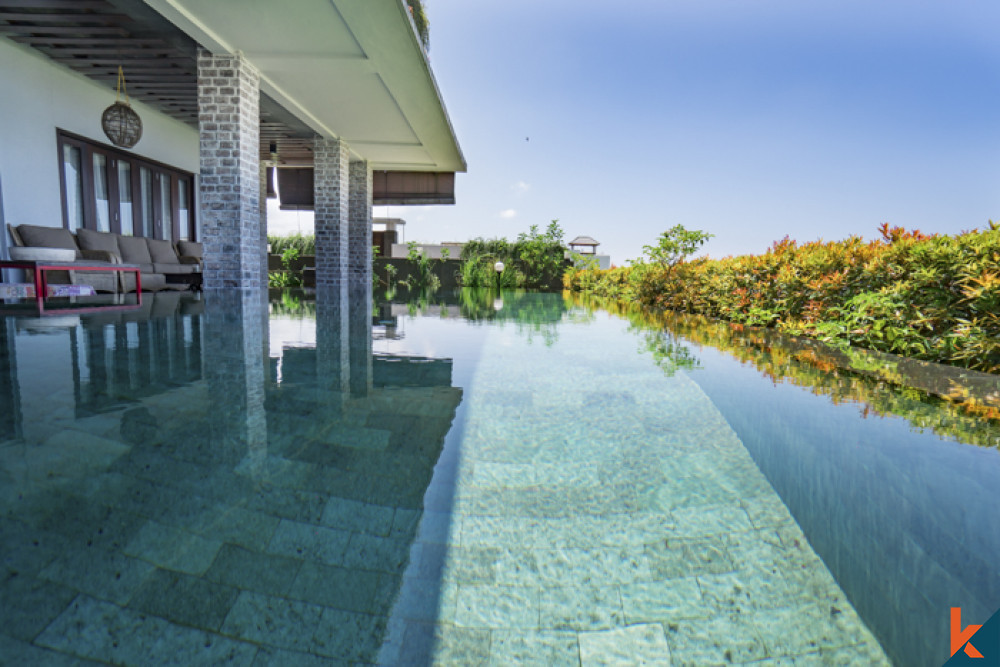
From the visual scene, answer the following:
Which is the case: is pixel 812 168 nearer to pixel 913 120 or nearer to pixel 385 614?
pixel 913 120

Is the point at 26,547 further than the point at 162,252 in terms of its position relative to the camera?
No

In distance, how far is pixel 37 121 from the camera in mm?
7219

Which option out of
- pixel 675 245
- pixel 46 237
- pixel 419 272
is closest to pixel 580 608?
pixel 675 245

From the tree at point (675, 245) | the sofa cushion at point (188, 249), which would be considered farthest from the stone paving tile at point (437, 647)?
the sofa cushion at point (188, 249)

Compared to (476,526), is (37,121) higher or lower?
higher

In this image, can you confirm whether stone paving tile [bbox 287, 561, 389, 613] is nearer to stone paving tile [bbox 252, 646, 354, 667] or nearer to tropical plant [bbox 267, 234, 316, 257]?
stone paving tile [bbox 252, 646, 354, 667]

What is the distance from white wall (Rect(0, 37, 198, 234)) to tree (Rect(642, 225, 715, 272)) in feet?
30.6

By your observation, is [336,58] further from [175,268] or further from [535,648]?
[535,648]

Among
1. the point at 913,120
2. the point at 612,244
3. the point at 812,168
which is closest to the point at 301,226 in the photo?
the point at 612,244

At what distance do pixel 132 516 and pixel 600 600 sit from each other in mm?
891

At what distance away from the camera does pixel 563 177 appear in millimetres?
28484

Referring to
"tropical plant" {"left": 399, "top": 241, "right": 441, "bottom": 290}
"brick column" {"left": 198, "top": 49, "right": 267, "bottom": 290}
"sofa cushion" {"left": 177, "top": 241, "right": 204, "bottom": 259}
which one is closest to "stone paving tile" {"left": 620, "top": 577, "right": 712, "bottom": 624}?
"brick column" {"left": 198, "top": 49, "right": 267, "bottom": 290}

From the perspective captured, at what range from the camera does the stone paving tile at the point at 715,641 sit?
0.69 metres

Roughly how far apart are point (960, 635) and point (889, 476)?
2.14 ft
